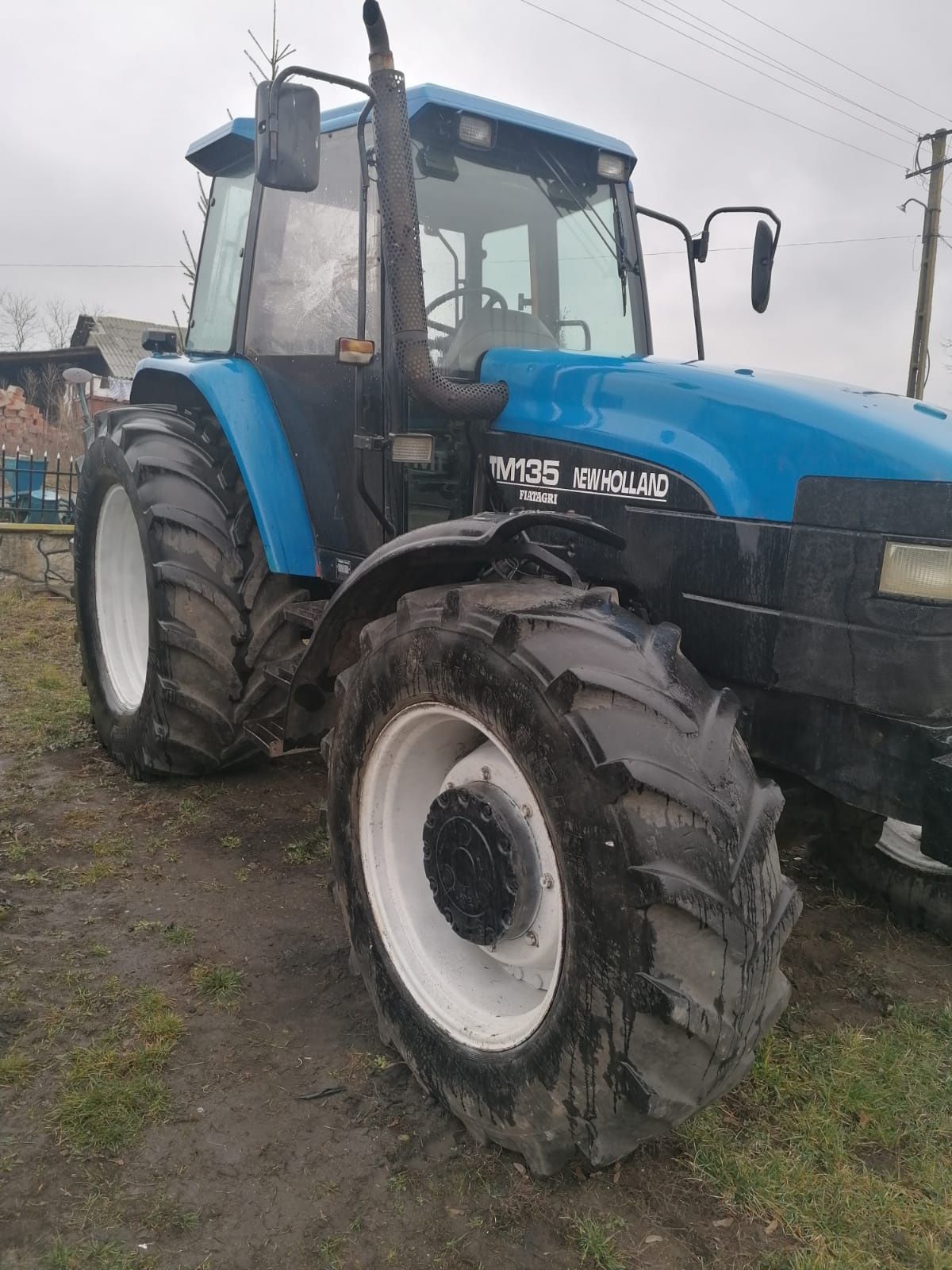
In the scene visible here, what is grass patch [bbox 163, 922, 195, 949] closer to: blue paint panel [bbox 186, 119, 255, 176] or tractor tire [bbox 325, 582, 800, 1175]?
tractor tire [bbox 325, 582, 800, 1175]

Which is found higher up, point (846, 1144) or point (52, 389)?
point (52, 389)

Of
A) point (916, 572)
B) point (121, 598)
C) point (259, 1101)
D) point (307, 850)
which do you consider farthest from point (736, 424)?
point (121, 598)

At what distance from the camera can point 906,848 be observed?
3158 mm

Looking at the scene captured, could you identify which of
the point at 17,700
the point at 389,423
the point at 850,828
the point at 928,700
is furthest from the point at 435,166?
the point at 17,700

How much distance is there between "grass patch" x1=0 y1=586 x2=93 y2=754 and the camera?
4.71 meters

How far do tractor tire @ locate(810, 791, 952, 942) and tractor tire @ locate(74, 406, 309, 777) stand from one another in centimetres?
210

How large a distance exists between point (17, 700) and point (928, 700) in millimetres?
4665

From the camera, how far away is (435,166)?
2986 mm

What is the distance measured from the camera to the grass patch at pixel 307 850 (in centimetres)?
353

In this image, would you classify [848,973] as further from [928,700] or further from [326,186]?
[326,186]

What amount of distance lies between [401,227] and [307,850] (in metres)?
2.16

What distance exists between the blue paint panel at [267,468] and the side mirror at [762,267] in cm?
175

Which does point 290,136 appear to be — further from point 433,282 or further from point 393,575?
point 393,575

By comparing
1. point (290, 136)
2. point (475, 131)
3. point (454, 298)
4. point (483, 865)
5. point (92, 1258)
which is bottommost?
point (92, 1258)
